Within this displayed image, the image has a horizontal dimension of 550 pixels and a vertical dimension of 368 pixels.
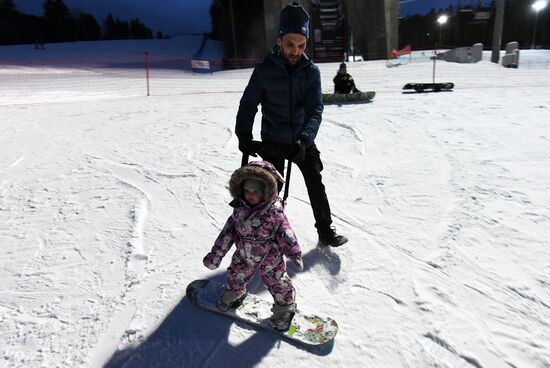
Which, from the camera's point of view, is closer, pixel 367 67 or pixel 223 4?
pixel 367 67

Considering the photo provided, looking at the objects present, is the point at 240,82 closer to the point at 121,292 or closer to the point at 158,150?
the point at 158,150

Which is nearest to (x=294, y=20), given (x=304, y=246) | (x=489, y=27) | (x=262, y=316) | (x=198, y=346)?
(x=304, y=246)

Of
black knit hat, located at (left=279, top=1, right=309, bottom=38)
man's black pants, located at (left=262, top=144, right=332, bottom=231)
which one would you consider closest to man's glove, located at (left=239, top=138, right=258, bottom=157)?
man's black pants, located at (left=262, top=144, right=332, bottom=231)

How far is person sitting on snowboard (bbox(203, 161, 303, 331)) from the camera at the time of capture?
2.32 metres

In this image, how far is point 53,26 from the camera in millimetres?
46031

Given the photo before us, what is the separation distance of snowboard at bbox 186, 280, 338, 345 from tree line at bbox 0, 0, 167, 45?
4505cm

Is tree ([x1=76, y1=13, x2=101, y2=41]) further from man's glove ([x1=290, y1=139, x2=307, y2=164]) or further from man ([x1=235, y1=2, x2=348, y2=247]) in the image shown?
man's glove ([x1=290, y1=139, x2=307, y2=164])

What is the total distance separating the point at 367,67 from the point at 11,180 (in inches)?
780

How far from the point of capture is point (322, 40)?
2927 centimetres

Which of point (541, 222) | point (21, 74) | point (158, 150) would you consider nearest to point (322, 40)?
point (21, 74)

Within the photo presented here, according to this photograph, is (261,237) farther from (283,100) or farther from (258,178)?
(283,100)

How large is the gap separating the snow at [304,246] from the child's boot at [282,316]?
8 centimetres

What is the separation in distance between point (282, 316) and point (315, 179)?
3.82ft

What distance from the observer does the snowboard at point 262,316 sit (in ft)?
8.01
